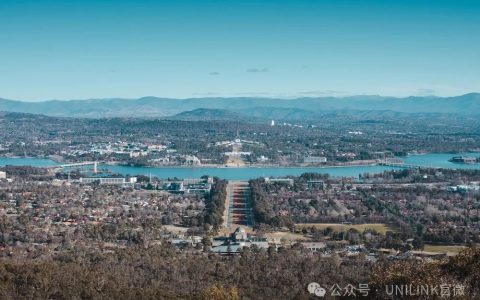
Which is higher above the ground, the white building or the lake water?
the white building

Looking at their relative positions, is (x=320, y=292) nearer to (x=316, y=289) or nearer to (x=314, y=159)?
(x=316, y=289)

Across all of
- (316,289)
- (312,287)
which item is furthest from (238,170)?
(316,289)

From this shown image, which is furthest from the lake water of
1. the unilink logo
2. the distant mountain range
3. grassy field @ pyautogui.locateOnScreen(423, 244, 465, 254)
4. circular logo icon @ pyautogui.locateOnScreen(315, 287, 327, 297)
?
the distant mountain range

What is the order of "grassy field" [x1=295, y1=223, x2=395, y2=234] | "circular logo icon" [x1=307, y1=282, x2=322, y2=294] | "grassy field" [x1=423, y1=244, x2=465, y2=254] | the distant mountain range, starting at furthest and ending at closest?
1. the distant mountain range
2. "grassy field" [x1=295, y1=223, x2=395, y2=234]
3. "grassy field" [x1=423, y1=244, x2=465, y2=254]
4. "circular logo icon" [x1=307, y1=282, x2=322, y2=294]

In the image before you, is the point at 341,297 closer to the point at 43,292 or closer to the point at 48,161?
the point at 43,292

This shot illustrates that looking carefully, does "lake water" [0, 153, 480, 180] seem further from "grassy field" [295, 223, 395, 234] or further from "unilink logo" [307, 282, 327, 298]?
"unilink logo" [307, 282, 327, 298]

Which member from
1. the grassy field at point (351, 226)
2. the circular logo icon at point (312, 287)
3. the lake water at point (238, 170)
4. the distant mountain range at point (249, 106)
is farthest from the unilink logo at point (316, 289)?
the distant mountain range at point (249, 106)

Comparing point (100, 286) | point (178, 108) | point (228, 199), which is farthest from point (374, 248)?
point (178, 108)

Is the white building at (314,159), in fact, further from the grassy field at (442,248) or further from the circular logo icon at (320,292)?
the circular logo icon at (320,292)
